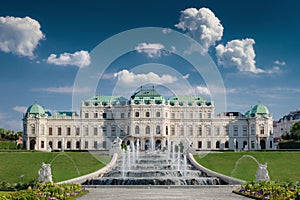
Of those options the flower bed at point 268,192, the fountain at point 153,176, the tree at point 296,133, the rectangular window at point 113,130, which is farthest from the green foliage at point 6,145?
the flower bed at point 268,192

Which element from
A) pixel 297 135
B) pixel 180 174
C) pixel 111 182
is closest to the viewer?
pixel 111 182

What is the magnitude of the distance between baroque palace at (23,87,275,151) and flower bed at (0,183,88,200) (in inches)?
2237

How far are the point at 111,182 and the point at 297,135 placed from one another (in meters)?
52.3

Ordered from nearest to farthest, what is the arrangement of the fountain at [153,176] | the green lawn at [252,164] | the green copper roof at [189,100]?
1. the fountain at [153,176]
2. the green lawn at [252,164]
3. the green copper roof at [189,100]

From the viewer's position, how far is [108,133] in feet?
262

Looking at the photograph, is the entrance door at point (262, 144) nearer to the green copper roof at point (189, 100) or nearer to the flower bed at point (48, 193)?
the green copper roof at point (189, 100)

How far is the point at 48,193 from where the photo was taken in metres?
17.0

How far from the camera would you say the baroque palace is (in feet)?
256

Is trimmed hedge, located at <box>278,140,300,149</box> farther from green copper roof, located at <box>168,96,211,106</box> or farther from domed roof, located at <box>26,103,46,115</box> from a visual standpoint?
domed roof, located at <box>26,103,46,115</box>

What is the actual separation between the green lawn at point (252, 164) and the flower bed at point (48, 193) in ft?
43.2

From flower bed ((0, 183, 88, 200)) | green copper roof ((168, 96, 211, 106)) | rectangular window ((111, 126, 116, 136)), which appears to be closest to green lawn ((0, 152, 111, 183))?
flower bed ((0, 183, 88, 200))

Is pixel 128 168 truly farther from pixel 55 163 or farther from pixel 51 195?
pixel 51 195

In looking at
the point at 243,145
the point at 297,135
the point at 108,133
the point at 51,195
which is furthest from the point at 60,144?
the point at 51,195

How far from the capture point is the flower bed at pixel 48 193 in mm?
15312
